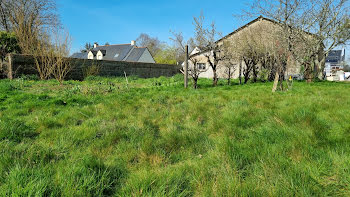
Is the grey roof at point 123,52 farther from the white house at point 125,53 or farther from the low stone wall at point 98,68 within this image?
the low stone wall at point 98,68

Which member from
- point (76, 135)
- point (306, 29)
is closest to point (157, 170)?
point (76, 135)

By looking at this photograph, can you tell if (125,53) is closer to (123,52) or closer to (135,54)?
(123,52)

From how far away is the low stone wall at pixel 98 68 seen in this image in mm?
11047

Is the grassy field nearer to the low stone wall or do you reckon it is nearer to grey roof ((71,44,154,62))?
the low stone wall

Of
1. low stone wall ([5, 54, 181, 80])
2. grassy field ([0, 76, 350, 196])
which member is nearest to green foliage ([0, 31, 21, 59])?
low stone wall ([5, 54, 181, 80])

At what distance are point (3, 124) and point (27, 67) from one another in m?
10.8

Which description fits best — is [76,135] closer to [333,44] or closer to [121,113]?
[121,113]

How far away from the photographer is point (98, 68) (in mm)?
14867

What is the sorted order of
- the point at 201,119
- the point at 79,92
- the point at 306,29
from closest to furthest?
the point at 201,119
the point at 79,92
the point at 306,29

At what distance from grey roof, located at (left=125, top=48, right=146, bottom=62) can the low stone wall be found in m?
17.0

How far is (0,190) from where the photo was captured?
1341mm

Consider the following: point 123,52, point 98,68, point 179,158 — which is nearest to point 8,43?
point 98,68

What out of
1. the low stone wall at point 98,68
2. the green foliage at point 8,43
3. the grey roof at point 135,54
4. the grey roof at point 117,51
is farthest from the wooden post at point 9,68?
the grey roof at point 117,51

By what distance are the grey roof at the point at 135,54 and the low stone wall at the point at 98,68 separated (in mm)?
17012
